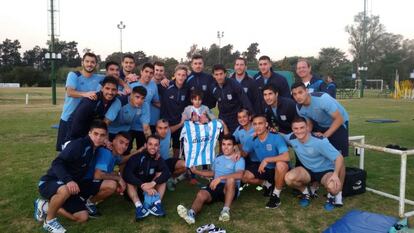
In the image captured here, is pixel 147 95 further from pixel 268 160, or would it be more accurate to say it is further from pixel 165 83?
pixel 268 160

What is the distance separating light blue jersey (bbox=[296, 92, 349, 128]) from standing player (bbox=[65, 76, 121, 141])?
105 inches

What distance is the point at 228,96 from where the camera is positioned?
6172mm

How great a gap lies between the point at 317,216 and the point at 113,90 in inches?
123

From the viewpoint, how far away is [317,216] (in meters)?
4.68

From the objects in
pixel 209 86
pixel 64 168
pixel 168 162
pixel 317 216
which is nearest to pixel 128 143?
pixel 168 162

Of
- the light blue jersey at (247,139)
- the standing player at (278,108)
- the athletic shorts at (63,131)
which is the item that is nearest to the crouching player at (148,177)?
the athletic shorts at (63,131)

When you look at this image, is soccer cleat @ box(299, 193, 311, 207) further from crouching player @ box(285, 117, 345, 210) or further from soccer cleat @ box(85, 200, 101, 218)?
soccer cleat @ box(85, 200, 101, 218)

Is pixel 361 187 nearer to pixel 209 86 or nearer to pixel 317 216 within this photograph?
→ pixel 317 216

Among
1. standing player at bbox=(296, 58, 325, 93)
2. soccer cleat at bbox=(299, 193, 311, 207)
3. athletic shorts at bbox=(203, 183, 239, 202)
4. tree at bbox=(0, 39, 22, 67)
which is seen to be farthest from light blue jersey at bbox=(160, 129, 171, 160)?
tree at bbox=(0, 39, 22, 67)

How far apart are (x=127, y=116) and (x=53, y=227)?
188cm

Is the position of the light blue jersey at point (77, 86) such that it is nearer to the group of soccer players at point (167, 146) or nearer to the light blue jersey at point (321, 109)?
the group of soccer players at point (167, 146)

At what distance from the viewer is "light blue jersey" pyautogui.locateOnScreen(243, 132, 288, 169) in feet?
17.0

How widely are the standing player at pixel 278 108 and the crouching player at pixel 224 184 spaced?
0.82 metres

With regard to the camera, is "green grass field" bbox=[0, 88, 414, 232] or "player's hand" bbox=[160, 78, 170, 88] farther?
"player's hand" bbox=[160, 78, 170, 88]
